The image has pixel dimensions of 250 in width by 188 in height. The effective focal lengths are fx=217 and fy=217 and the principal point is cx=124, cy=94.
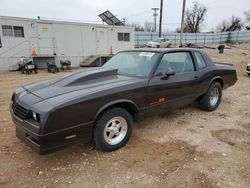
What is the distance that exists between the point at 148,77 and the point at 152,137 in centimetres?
111

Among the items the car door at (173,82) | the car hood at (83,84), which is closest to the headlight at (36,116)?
the car hood at (83,84)

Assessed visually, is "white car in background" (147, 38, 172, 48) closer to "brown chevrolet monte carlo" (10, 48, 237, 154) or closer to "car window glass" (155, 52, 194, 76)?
"brown chevrolet monte carlo" (10, 48, 237, 154)

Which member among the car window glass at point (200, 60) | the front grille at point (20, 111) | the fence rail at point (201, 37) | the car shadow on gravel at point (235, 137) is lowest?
the car shadow on gravel at point (235, 137)

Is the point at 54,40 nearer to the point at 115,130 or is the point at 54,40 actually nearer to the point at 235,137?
the point at 115,130

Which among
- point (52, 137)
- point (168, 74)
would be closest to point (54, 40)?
point (168, 74)

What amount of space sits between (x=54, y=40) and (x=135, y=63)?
12.0 meters

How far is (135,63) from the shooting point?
418 centimetres

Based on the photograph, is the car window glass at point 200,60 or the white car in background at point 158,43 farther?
the white car in background at point 158,43

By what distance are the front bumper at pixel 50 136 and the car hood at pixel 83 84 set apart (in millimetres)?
446

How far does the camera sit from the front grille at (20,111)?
9.56 feet

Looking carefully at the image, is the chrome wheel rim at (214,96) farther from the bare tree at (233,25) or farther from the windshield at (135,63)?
the bare tree at (233,25)

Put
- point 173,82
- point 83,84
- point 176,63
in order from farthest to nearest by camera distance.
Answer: point 176,63 < point 173,82 < point 83,84

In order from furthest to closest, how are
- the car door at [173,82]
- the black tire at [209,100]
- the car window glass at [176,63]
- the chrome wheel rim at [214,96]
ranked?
the chrome wheel rim at [214,96]
the black tire at [209,100]
the car window glass at [176,63]
the car door at [173,82]

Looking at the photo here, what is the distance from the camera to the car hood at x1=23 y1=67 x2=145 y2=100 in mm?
3095
